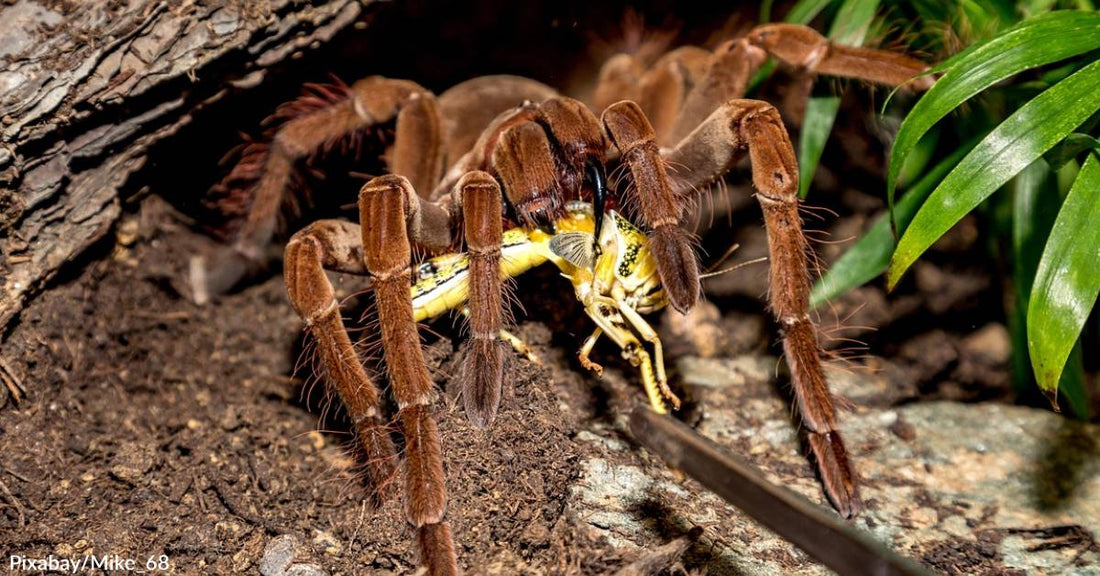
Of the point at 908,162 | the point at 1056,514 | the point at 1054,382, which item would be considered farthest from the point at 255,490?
the point at 908,162

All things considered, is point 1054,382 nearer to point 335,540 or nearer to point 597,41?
point 335,540

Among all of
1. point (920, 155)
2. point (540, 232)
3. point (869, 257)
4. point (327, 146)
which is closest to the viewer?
point (540, 232)

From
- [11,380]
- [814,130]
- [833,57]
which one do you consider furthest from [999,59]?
[11,380]

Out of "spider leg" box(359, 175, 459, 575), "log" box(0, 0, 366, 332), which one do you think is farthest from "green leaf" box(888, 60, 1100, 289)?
"log" box(0, 0, 366, 332)

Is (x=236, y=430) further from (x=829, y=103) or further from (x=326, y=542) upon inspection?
(x=829, y=103)

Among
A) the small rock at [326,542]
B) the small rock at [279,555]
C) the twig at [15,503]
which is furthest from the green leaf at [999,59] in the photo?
the twig at [15,503]
